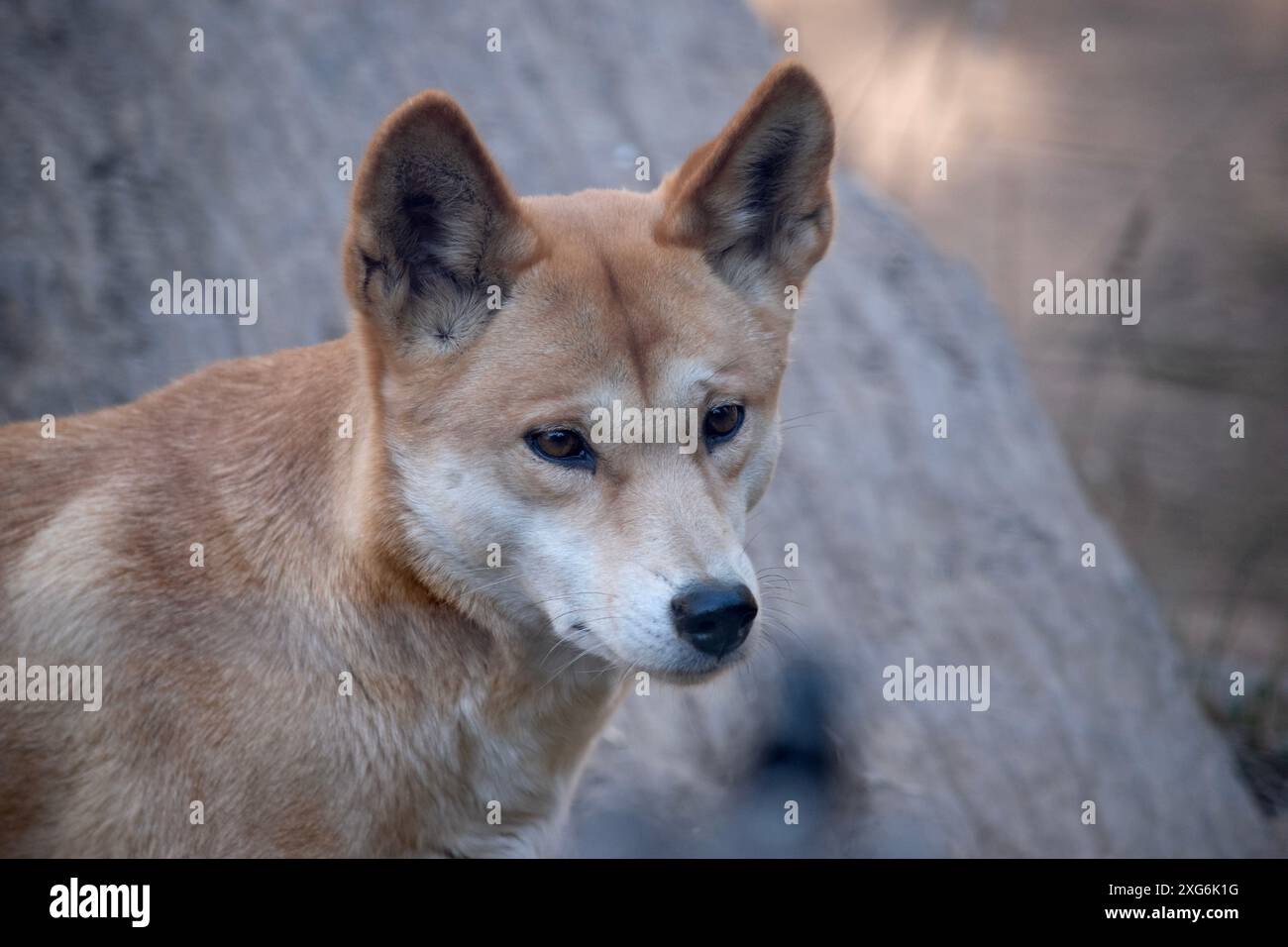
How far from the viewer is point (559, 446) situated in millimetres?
2959

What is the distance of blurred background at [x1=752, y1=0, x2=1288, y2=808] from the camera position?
7500mm

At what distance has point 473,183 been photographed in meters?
2.88

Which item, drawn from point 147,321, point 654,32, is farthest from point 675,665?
point 654,32

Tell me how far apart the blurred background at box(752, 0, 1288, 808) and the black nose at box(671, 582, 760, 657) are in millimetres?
4562

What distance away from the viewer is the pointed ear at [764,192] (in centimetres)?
311

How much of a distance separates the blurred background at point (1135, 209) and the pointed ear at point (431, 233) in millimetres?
4708

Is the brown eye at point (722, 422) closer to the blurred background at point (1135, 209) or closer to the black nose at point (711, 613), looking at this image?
the black nose at point (711, 613)
